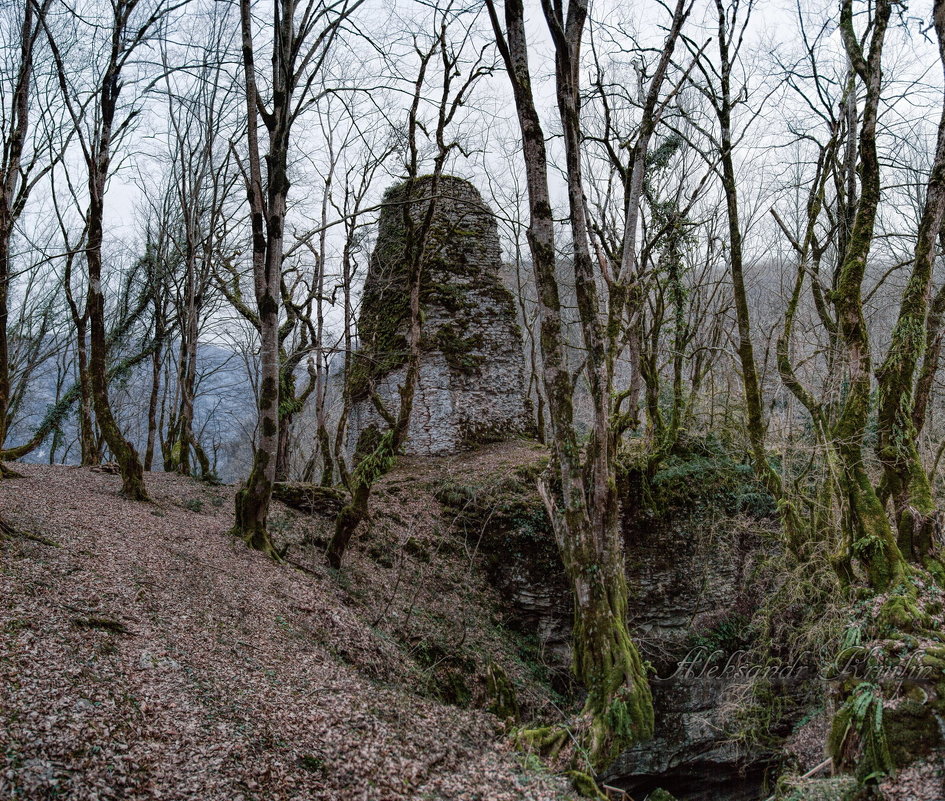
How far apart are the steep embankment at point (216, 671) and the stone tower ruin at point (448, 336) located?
15.3 feet

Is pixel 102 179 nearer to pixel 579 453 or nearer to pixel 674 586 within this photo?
pixel 579 453

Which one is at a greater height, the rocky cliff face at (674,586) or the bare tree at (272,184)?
the bare tree at (272,184)

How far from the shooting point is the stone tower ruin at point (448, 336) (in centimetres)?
1320

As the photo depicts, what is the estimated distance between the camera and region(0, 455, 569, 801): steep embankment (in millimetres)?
3348

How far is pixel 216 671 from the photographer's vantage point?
182 inches

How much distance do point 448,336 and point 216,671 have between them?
9.63 meters

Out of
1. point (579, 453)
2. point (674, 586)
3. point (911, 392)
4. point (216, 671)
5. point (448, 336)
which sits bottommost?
point (674, 586)

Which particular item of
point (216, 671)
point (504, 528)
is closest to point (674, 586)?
point (504, 528)

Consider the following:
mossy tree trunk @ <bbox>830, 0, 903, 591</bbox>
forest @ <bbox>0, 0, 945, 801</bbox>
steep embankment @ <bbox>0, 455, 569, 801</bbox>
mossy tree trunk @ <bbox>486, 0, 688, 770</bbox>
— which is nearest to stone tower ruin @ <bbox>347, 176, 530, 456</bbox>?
forest @ <bbox>0, 0, 945, 801</bbox>

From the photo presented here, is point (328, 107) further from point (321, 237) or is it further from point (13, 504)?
point (13, 504)

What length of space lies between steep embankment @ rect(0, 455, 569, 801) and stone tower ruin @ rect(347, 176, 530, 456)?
4655mm

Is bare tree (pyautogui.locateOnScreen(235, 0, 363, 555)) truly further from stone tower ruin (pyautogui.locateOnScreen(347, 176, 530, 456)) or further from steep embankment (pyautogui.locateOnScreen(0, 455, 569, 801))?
stone tower ruin (pyautogui.locateOnScreen(347, 176, 530, 456))

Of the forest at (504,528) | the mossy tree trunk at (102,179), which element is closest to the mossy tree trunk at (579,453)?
the forest at (504,528)

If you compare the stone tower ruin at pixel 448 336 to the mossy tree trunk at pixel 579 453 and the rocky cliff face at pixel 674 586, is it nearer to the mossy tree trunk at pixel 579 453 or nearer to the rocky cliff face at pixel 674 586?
the rocky cliff face at pixel 674 586
